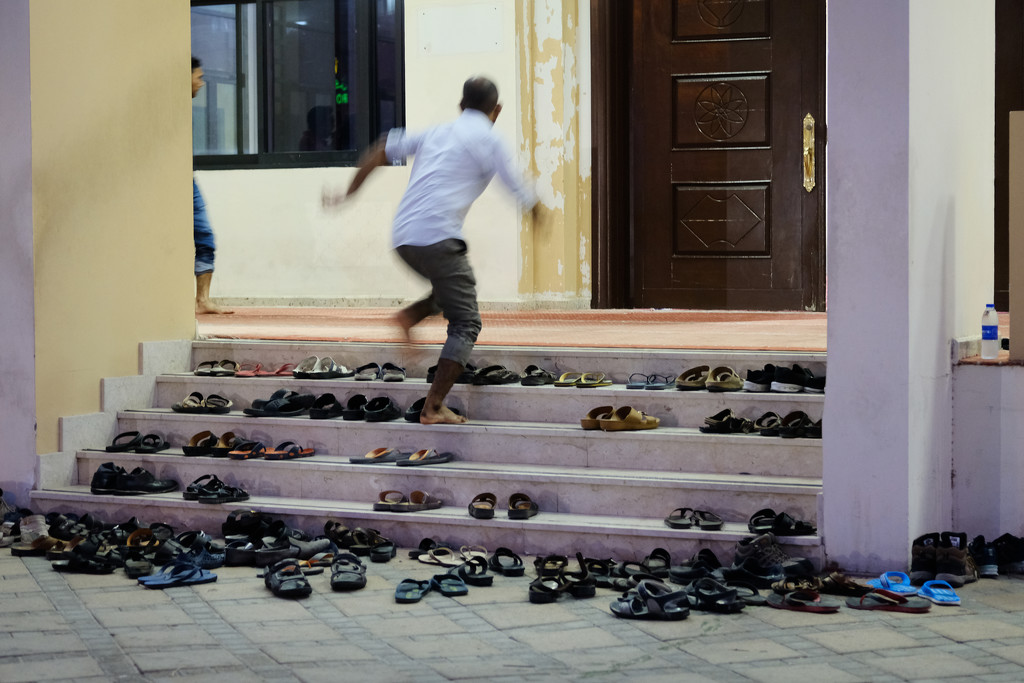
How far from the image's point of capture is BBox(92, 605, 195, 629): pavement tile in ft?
14.9

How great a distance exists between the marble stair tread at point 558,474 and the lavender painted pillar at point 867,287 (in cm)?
29

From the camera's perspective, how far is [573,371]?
6.62m

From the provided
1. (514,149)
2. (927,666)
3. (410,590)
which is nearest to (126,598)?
(410,590)

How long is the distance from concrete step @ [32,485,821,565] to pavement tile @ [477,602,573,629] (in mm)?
702

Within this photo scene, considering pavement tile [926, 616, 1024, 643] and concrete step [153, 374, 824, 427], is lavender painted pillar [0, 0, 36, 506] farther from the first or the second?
pavement tile [926, 616, 1024, 643]

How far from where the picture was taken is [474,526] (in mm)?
5613

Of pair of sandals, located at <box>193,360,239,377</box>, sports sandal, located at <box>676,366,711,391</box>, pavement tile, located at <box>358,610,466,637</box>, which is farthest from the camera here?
pair of sandals, located at <box>193,360,239,377</box>

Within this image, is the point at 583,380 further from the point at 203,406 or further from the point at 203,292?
the point at 203,292

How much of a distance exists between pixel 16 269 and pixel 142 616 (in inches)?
109

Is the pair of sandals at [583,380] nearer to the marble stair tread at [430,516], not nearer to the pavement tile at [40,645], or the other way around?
the marble stair tread at [430,516]

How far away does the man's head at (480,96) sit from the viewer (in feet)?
20.0

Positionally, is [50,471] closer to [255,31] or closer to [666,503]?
[666,503]

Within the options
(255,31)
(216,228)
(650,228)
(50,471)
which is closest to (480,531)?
(50,471)

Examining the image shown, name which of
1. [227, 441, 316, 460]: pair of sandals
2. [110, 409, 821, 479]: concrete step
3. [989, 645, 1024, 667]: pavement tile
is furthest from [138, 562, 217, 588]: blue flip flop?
[989, 645, 1024, 667]: pavement tile
